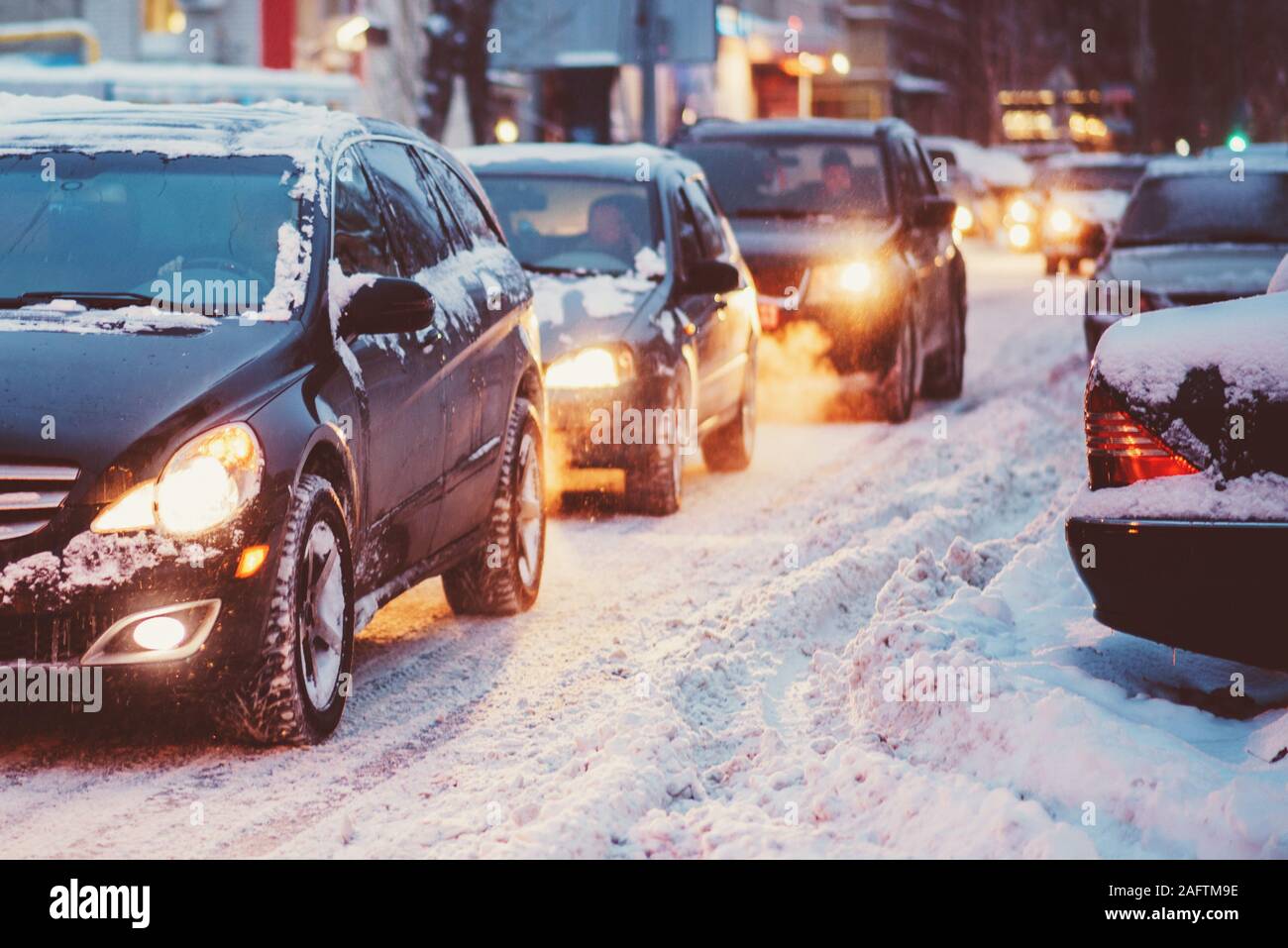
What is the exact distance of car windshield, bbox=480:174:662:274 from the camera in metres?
12.3

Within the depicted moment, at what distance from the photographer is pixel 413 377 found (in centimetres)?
746

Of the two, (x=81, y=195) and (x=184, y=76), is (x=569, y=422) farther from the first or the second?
(x=184, y=76)

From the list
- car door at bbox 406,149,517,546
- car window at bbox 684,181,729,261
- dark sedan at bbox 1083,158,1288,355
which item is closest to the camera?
car door at bbox 406,149,517,546

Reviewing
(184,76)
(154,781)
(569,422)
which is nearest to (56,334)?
(154,781)

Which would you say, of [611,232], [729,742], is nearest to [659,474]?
[611,232]

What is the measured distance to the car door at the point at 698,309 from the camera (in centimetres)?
1230

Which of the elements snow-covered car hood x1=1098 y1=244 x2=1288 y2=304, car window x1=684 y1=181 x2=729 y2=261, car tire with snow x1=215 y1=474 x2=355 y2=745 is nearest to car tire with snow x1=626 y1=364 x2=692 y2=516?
car window x1=684 y1=181 x2=729 y2=261

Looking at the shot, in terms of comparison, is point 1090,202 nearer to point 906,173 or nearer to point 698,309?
point 906,173

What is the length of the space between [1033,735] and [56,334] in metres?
2.78

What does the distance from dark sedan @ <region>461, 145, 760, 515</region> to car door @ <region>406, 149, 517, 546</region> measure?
2.29 m

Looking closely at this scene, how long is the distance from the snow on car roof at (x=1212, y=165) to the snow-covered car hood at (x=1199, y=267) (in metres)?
1.04

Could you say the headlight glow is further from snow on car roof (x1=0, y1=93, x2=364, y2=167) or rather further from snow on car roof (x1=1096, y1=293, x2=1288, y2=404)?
snow on car roof (x1=1096, y1=293, x2=1288, y2=404)

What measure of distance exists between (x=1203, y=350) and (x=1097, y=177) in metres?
31.7
